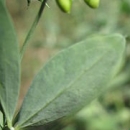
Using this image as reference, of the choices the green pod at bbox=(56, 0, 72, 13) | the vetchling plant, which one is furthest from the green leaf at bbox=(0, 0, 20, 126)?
the green pod at bbox=(56, 0, 72, 13)

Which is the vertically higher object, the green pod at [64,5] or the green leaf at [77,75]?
the green pod at [64,5]

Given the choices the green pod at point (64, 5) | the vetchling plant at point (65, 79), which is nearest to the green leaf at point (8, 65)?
the vetchling plant at point (65, 79)

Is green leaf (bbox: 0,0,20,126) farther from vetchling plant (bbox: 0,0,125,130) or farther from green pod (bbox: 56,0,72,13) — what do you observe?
green pod (bbox: 56,0,72,13)

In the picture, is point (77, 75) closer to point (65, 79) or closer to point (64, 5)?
point (65, 79)

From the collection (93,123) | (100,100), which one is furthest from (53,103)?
(100,100)

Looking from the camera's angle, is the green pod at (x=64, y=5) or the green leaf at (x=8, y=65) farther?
the green pod at (x=64, y=5)

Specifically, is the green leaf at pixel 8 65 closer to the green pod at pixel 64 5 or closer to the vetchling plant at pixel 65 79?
the vetchling plant at pixel 65 79

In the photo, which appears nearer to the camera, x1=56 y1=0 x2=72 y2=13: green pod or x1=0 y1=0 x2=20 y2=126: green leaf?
x1=0 y1=0 x2=20 y2=126: green leaf

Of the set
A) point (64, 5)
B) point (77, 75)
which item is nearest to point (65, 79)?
point (77, 75)
